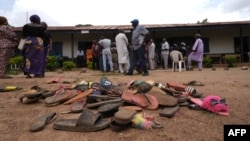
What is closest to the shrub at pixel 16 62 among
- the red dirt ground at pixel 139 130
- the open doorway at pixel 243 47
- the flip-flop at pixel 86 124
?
the open doorway at pixel 243 47

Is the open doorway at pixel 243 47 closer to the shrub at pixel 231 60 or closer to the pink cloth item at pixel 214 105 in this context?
the shrub at pixel 231 60

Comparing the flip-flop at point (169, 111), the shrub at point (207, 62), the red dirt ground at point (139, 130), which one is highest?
the shrub at point (207, 62)

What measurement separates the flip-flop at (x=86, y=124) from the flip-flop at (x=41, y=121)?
0.15 m

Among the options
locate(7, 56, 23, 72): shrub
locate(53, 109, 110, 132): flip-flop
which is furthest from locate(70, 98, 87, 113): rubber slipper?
A: locate(7, 56, 23, 72): shrub

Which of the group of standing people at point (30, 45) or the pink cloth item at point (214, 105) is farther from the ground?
the group of standing people at point (30, 45)

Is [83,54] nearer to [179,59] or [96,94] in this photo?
[179,59]

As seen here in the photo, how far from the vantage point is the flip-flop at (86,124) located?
10.2 feet

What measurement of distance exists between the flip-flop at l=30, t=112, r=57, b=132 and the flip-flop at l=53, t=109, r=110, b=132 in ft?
0.49

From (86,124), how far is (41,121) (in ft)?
1.86

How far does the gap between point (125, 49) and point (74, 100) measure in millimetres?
5951

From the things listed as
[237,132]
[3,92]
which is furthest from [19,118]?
[237,132]

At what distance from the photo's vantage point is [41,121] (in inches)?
133

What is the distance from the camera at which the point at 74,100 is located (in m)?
4.13

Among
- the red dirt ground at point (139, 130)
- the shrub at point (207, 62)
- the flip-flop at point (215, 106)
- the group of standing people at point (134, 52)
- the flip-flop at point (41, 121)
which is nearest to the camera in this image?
the red dirt ground at point (139, 130)
